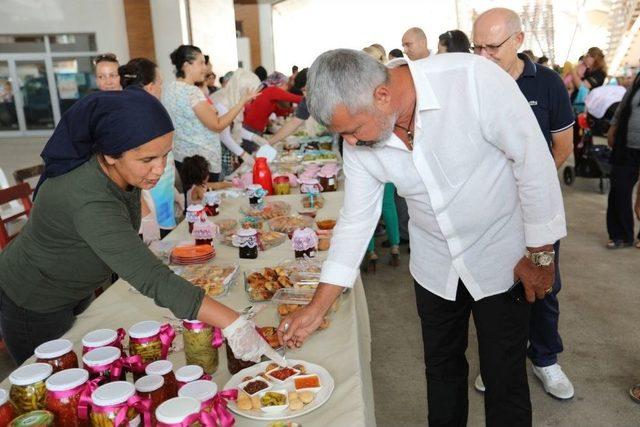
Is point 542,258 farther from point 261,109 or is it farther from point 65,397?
point 261,109

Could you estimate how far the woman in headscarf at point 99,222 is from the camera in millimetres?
1122

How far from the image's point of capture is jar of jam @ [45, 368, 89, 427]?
0.90 m

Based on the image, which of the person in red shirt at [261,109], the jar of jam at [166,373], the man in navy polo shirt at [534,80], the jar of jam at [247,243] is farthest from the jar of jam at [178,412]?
the person in red shirt at [261,109]

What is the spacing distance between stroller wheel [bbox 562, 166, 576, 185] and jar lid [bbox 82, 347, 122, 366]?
5.71m

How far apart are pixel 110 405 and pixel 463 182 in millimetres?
880

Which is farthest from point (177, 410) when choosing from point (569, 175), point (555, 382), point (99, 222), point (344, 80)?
point (569, 175)

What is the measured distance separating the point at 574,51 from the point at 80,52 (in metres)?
12.2

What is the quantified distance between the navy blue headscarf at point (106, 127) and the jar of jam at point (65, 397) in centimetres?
48

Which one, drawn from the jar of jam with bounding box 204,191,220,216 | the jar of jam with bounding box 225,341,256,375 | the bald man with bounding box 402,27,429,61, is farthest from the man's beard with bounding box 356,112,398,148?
the bald man with bounding box 402,27,429,61

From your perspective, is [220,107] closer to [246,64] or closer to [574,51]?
[246,64]

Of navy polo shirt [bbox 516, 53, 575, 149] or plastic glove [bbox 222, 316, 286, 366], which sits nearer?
plastic glove [bbox 222, 316, 286, 366]

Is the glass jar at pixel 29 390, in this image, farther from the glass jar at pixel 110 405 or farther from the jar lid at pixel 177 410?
the jar lid at pixel 177 410

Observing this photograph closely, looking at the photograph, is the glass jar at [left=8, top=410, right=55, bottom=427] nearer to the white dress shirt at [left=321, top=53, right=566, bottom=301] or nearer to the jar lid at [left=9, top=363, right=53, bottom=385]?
the jar lid at [left=9, top=363, right=53, bottom=385]

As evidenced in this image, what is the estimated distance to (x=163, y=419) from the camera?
2.71 ft
